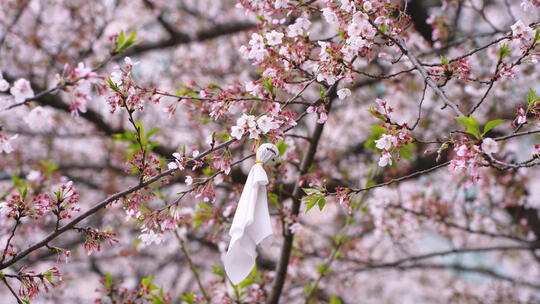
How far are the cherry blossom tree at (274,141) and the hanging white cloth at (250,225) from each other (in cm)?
12

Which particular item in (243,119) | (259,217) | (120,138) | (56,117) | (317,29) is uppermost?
(317,29)

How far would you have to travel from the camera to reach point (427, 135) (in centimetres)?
515

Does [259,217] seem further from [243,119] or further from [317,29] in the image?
[317,29]

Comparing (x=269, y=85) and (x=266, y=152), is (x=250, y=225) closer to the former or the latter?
(x=266, y=152)

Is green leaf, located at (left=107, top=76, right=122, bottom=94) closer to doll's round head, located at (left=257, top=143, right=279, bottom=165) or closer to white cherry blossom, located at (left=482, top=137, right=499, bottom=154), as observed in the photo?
doll's round head, located at (left=257, top=143, right=279, bottom=165)

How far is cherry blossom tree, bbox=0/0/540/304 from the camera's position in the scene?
5.56 ft

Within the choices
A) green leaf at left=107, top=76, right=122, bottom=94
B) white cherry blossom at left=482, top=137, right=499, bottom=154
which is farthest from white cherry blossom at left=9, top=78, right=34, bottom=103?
white cherry blossom at left=482, top=137, right=499, bottom=154

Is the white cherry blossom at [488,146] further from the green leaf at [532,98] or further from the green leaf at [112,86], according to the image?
the green leaf at [112,86]

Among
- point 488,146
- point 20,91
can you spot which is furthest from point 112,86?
point 488,146

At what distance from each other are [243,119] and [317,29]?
4.33m

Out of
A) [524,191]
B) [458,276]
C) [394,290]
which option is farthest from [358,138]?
[458,276]

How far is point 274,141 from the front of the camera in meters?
1.79

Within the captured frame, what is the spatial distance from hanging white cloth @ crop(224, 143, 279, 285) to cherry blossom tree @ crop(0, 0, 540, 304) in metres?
0.12

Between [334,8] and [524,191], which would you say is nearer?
[334,8]
